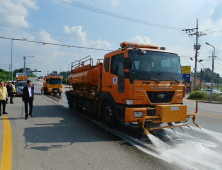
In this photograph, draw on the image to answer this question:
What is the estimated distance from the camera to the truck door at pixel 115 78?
257 inches

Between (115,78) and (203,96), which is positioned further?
(203,96)

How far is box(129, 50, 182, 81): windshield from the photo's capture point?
6.34m

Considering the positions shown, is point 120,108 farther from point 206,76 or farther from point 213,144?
point 206,76

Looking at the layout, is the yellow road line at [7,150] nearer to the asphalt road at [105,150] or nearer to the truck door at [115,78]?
the asphalt road at [105,150]

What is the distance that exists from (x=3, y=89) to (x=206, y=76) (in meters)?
129

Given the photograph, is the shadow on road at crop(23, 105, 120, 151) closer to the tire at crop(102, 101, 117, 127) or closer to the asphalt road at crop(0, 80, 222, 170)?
the asphalt road at crop(0, 80, 222, 170)

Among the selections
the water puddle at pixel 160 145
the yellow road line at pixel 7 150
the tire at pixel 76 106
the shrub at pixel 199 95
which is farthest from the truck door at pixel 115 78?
the shrub at pixel 199 95

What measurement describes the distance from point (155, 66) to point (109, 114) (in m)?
2.28

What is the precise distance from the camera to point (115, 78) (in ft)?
22.7

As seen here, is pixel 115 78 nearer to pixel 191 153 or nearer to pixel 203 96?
pixel 191 153

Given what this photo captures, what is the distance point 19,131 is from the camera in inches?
269

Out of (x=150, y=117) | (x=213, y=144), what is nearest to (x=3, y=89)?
(x=150, y=117)

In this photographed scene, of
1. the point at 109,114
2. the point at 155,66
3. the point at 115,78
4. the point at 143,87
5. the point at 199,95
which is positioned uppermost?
the point at 155,66

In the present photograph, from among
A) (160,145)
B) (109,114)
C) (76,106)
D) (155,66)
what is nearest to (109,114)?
(109,114)
